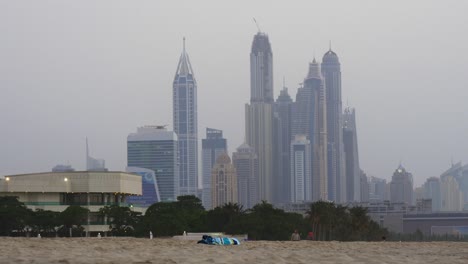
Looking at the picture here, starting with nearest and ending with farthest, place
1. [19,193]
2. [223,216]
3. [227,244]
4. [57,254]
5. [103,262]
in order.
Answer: [103,262] < [57,254] < [227,244] < [223,216] < [19,193]

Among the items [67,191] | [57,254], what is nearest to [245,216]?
[67,191]

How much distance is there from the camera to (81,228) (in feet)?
484

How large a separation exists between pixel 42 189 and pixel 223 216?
30.5 meters

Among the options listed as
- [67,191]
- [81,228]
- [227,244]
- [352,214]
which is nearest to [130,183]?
[67,191]

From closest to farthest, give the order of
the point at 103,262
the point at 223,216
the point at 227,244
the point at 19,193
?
the point at 103,262 → the point at 227,244 → the point at 223,216 → the point at 19,193

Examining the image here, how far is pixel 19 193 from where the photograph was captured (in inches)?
6304

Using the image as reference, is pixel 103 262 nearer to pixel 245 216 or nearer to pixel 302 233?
pixel 245 216

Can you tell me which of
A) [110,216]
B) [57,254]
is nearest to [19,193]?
[110,216]

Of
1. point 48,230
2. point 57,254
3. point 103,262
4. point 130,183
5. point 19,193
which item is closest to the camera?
point 103,262

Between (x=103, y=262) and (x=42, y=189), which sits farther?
(x=42, y=189)

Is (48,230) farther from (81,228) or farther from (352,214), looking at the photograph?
(352,214)

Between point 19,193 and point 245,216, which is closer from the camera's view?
point 245,216

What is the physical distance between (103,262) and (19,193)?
128 meters

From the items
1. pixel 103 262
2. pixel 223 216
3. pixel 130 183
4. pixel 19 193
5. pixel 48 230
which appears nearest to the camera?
pixel 103 262
